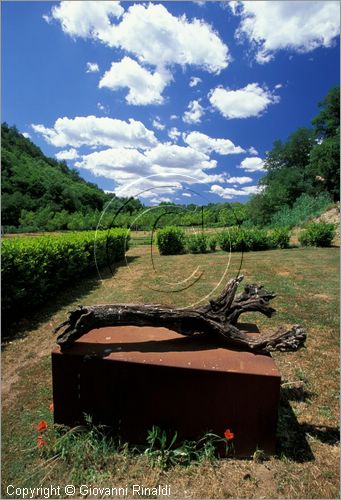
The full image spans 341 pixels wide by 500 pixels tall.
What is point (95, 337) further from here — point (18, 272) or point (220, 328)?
point (18, 272)

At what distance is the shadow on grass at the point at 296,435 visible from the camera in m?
2.93

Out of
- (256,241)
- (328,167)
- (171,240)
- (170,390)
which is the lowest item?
(170,390)

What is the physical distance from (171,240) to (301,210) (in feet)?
Answer: 52.2

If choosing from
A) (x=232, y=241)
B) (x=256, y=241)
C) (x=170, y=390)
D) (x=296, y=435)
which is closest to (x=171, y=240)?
(x=232, y=241)

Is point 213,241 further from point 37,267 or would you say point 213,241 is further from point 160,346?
point 160,346

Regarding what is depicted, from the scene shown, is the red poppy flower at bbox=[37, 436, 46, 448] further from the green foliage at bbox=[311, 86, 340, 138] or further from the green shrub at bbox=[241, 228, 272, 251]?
the green foliage at bbox=[311, 86, 340, 138]

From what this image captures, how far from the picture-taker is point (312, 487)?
8.41ft

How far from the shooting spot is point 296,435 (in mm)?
3188

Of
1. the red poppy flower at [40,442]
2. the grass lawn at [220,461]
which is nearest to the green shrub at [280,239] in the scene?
the grass lawn at [220,461]

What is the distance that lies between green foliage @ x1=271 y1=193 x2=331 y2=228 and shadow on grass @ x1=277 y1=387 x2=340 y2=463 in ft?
76.5

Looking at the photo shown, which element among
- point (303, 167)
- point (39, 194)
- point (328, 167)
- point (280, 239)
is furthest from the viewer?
point (39, 194)

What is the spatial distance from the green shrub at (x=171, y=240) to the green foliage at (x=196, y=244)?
1.21ft

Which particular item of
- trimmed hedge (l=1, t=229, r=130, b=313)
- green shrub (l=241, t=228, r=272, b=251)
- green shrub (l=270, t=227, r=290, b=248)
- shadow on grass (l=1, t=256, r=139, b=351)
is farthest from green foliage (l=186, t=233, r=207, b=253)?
shadow on grass (l=1, t=256, r=139, b=351)

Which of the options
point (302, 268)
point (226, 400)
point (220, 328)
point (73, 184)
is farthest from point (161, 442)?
point (73, 184)
